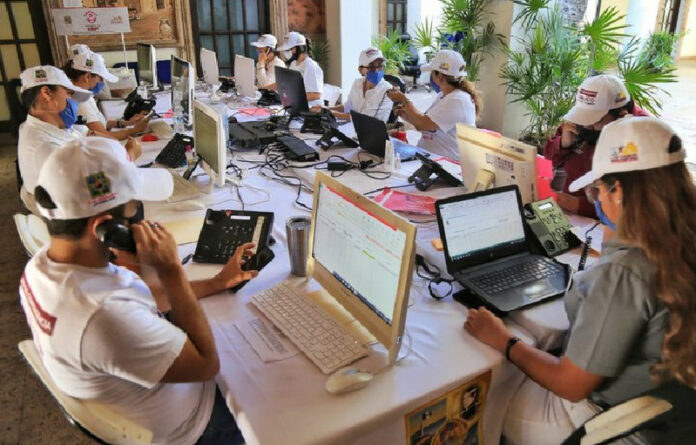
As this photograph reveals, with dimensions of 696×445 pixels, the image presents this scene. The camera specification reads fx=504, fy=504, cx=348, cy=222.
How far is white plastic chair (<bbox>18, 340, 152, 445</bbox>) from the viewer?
1.14 m

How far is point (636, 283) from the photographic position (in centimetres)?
109

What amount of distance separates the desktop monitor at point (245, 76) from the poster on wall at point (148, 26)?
2457 mm

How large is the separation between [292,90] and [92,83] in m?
1.42

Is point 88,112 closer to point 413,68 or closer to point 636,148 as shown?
point 636,148

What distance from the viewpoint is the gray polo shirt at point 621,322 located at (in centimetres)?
109

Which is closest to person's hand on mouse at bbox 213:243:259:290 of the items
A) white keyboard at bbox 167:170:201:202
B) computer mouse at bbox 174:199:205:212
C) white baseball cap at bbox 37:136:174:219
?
white baseball cap at bbox 37:136:174:219

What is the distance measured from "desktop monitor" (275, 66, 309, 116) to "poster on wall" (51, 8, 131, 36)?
271cm

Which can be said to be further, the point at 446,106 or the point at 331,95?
the point at 331,95

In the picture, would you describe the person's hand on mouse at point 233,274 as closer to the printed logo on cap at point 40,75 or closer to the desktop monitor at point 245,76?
the printed logo on cap at point 40,75

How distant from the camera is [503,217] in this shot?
1718mm

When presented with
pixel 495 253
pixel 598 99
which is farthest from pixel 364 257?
pixel 598 99

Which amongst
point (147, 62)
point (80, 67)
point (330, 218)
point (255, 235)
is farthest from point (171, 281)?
point (147, 62)

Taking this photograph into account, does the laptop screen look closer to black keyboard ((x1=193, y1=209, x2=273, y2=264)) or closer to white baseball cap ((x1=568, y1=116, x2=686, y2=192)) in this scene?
white baseball cap ((x1=568, y1=116, x2=686, y2=192))

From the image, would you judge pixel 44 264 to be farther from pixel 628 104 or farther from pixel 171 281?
pixel 628 104
